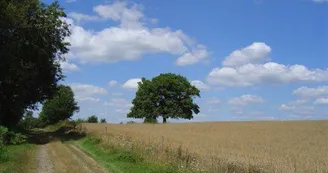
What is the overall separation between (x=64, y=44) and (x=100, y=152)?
2428cm

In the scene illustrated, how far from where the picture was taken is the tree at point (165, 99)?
330 feet

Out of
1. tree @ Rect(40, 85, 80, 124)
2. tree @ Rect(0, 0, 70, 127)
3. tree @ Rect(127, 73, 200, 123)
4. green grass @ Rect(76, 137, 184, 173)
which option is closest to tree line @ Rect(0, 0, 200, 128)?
tree @ Rect(0, 0, 70, 127)

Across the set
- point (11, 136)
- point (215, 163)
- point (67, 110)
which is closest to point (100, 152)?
point (11, 136)

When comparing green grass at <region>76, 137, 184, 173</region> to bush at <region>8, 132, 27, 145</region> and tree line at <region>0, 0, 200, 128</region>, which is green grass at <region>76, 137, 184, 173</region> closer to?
bush at <region>8, 132, 27, 145</region>

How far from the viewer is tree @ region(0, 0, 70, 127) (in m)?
40.0

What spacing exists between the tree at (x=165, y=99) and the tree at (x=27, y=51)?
4940 cm

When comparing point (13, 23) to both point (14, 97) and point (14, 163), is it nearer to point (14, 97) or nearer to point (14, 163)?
point (14, 97)

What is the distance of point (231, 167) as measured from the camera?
16969mm

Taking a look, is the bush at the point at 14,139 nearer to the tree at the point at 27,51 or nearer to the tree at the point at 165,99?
the tree at the point at 27,51

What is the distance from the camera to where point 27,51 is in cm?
4494

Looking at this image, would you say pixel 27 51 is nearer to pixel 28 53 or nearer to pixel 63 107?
pixel 28 53

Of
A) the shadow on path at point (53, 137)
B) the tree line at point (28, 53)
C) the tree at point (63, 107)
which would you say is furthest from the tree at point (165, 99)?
the tree line at point (28, 53)

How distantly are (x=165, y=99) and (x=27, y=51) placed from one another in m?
Result: 60.1

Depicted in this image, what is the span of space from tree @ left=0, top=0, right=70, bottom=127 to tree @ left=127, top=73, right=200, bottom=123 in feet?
162
